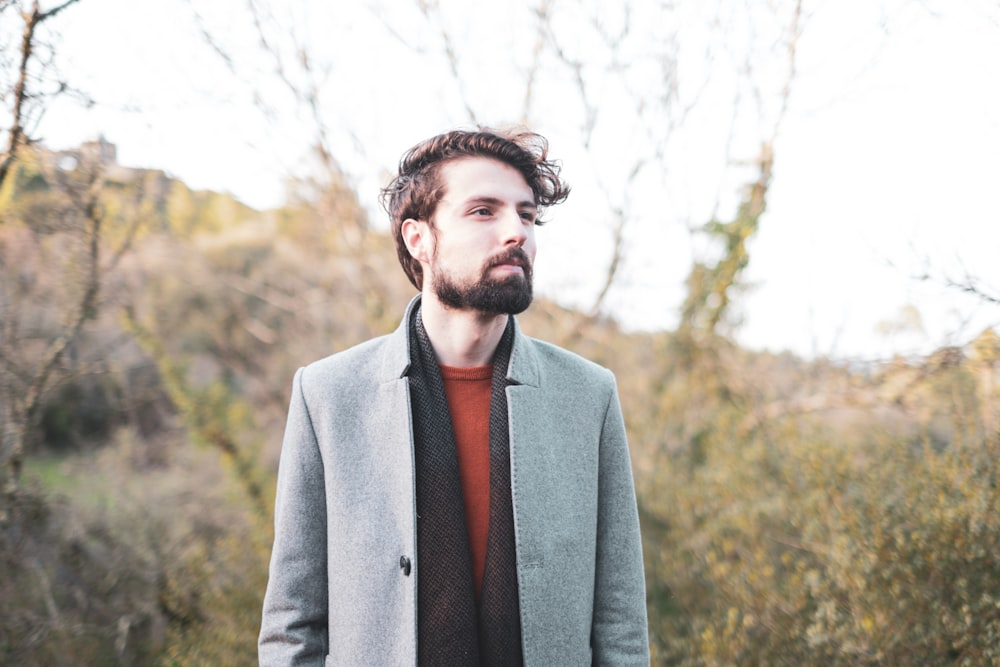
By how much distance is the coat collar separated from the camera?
179 cm

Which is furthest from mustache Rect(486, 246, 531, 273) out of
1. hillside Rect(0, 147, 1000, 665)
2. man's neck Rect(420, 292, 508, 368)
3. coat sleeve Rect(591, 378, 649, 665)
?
hillside Rect(0, 147, 1000, 665)

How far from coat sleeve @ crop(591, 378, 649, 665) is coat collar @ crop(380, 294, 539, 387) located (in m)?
0.27

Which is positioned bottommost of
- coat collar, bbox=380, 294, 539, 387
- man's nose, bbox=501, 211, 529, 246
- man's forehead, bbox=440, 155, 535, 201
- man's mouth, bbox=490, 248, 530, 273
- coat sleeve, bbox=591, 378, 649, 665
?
coat sleeve, bbox=591, 378, 649, 665

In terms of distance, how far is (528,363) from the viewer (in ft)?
6.09

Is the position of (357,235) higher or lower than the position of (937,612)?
higher

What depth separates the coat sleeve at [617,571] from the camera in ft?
5.58

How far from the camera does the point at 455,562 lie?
62.6 inches

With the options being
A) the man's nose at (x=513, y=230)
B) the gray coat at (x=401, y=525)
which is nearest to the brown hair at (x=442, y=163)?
the man's nose at (x=513, y=230)

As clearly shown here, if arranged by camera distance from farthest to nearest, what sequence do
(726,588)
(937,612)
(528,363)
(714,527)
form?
1. (714,527)
2. (726,588)
3. (937,612)
4. (528,363)

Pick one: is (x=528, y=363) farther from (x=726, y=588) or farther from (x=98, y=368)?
(x=98, y=368)

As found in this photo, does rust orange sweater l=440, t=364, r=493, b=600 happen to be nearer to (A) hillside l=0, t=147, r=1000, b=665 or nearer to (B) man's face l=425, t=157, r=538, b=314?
(B) man's face l=425, t=157, r=538, b=314

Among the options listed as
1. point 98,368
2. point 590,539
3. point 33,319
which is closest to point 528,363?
point 590,539

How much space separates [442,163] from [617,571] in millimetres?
1264

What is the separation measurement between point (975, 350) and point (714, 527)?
2.39 metres
